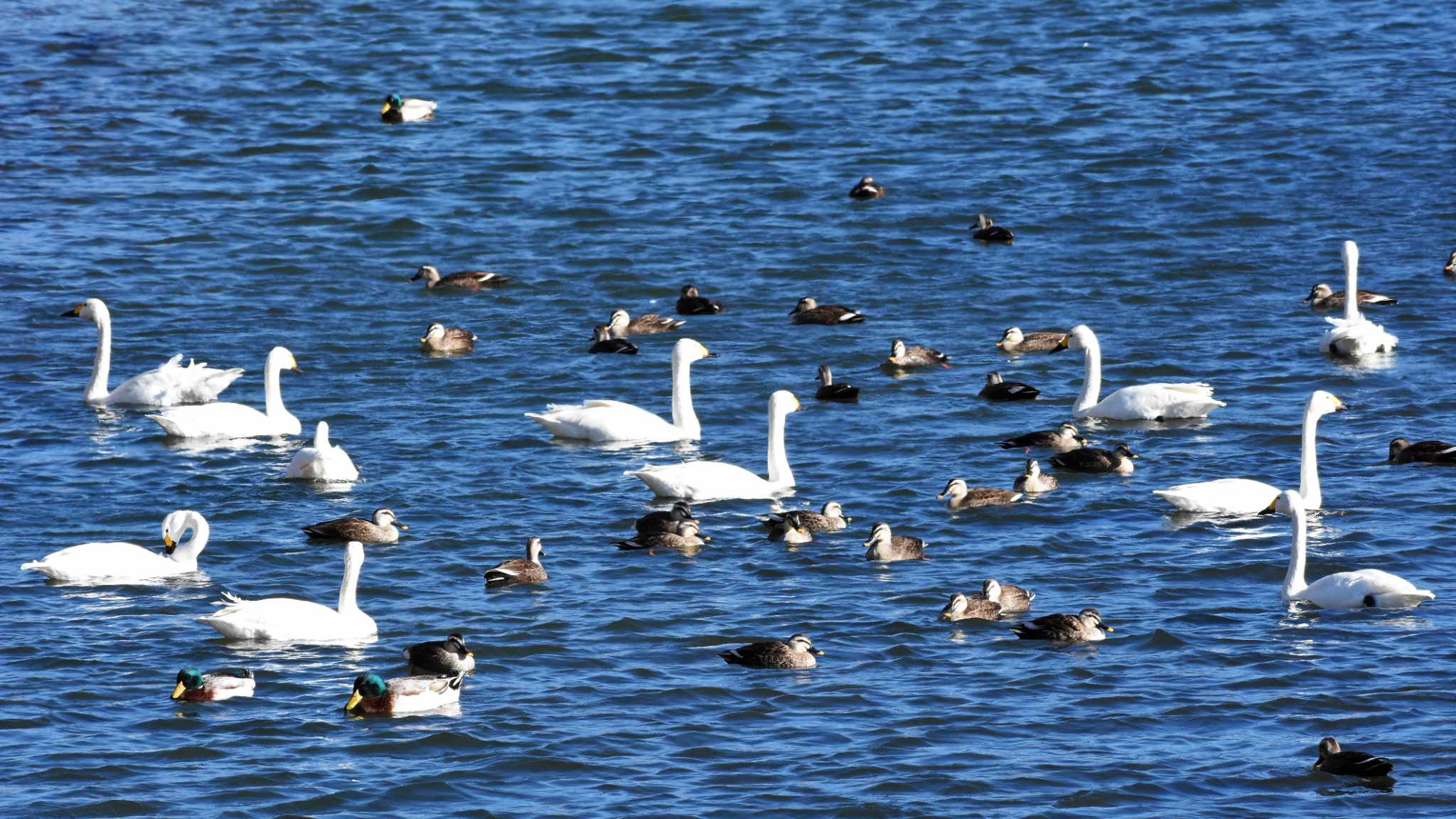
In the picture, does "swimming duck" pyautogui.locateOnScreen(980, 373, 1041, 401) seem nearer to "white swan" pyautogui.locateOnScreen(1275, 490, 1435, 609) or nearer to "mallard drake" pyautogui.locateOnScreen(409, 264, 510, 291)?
"white swan" pyautogui.locateOnScreen(1275, 490, 1435, 609)

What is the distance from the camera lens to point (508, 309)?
26.1 metres

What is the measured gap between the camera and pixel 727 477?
751 inches

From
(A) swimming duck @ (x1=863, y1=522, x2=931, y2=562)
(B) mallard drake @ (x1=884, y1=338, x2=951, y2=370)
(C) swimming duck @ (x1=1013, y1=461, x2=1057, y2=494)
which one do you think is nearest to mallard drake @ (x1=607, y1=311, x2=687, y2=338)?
(B) mallard drake @ (x1=884, y1=338, x2=951, y2=370)

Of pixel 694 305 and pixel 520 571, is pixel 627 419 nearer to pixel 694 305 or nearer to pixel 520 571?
pixel 694 305

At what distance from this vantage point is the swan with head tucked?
21.0m

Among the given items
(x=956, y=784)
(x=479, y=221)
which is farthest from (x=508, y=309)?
(x=956, y=784)

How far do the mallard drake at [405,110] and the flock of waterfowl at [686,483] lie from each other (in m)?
8.61

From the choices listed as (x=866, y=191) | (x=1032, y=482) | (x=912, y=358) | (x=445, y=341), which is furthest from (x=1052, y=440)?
(x=866, y=191)

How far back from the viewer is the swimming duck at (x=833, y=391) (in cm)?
2205

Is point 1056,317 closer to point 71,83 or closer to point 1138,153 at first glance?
point 1138,153

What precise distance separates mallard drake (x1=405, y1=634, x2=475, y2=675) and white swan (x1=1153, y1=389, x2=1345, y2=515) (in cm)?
607

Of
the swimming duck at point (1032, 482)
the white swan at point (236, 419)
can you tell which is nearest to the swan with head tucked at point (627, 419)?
the white swan at point (236, 419)

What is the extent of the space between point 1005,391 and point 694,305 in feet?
14.9

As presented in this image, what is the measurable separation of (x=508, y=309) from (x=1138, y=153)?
10.4 meters
